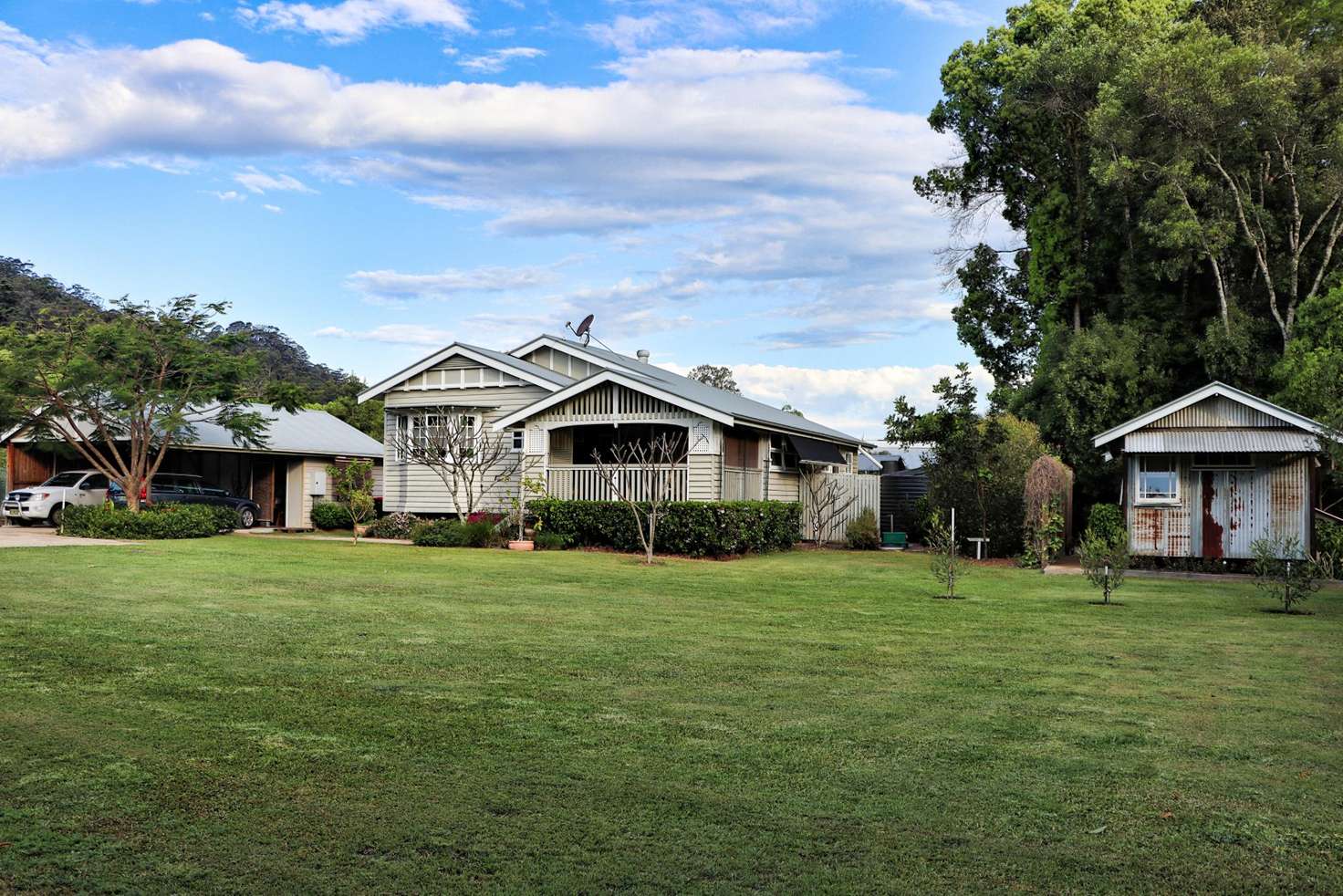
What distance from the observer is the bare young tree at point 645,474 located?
2303cm

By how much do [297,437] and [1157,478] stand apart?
25399 mm

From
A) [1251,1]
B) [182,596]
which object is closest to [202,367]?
[182,596]

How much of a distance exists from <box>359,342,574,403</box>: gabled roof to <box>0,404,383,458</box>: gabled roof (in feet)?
13.3

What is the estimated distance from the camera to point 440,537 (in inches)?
972

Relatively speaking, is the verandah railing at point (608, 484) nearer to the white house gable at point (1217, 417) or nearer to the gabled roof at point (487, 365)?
the gabled roof at point (487, 365)

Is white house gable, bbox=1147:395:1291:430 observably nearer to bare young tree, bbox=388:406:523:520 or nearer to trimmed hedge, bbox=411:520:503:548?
trimmed hedge, bbox=411:520:503:548

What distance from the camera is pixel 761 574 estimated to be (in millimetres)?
18641

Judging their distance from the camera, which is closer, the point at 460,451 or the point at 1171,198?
the point at 1171,198

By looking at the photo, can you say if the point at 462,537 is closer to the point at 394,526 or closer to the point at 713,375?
the point at 394,526

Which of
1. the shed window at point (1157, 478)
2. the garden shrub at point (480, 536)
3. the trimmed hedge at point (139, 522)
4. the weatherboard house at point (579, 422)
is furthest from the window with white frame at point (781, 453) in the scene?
the trimmed hedge at point (139, 522)

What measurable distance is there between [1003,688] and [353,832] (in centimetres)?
513

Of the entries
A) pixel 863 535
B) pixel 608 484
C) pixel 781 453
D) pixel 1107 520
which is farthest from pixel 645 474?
pixel 1107 520

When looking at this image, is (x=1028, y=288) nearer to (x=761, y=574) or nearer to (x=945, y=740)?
(x=761, y=574)

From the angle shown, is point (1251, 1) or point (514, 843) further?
point (1251, 1)
